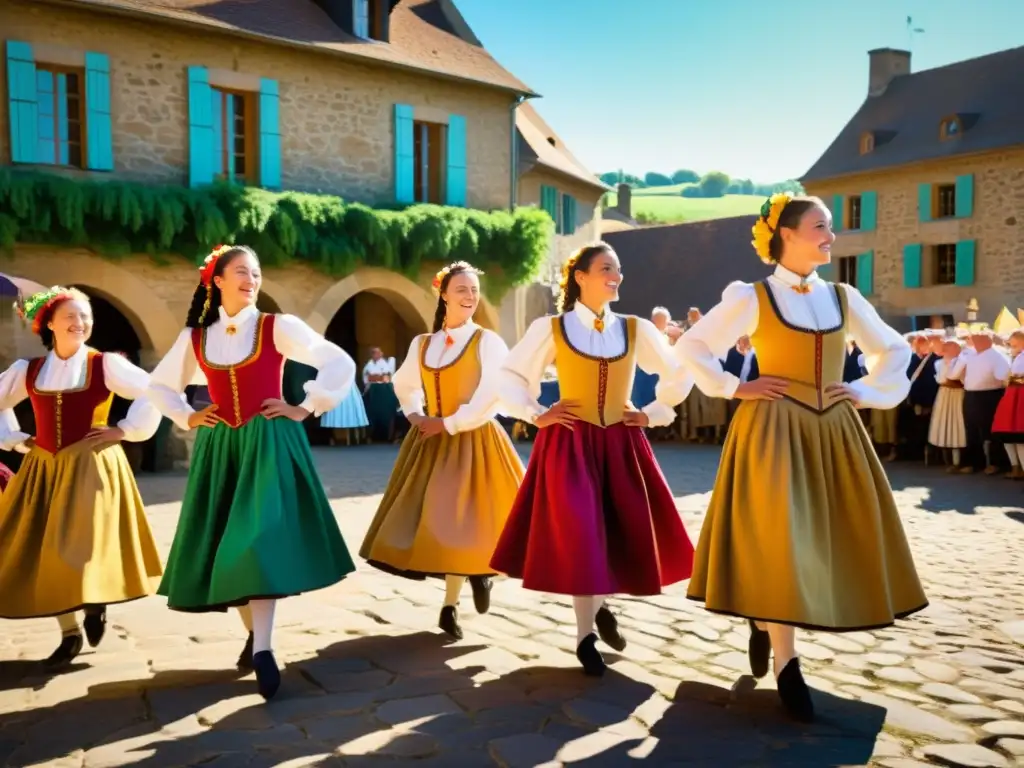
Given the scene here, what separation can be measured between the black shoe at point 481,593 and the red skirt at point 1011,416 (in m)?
7.91

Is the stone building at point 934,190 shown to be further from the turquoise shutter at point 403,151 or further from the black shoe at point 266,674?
the black shoe at point 266,674

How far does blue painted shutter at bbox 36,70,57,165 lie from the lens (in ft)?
43.5

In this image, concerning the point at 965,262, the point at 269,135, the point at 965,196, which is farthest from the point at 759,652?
the point at 965,196

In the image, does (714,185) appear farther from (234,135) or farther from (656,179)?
(234,135)

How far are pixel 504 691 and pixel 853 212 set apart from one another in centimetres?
2820

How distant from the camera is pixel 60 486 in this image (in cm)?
485

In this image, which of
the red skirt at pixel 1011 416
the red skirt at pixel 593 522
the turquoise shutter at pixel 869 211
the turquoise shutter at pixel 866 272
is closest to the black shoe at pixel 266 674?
the red skirt at pixel 593 522

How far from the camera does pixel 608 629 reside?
15.6 ft

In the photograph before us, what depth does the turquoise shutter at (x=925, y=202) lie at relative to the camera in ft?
90.6

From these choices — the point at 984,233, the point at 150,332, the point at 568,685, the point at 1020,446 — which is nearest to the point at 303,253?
the point at 150,332

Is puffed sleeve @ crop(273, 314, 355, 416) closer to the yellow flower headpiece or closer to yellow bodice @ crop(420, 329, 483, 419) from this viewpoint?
yellow bodice @ crop(420, 329, 483, 419)

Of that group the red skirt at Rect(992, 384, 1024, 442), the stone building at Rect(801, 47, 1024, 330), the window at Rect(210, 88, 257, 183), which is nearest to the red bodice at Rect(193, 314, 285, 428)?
the red skirt at Rect(992, 384, 1024, 442)

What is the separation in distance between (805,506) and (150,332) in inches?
456

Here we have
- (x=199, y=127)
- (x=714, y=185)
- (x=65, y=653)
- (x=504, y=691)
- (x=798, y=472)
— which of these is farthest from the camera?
(x=714, y=185)
